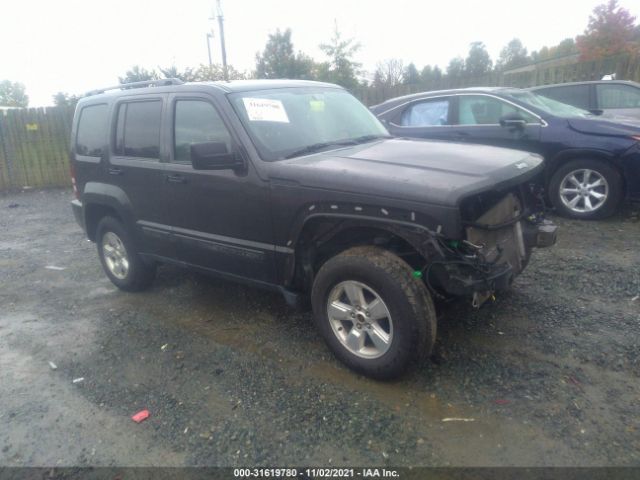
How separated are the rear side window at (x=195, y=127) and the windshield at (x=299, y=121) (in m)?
0.21

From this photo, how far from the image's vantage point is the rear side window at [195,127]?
155 inches

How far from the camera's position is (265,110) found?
3939mm

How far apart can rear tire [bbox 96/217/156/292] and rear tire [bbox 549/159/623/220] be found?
16.8 feet

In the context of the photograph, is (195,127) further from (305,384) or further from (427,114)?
(427,114)

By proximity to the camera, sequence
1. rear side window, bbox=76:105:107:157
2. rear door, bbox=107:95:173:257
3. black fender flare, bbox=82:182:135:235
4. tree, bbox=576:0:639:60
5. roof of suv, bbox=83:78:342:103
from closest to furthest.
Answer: roof of suv, bbox=83:78:342:103, rear door, bbox=107:95:173:257, black fender flare, bbox=82:182:135:235, rear side window, bbox=76:105:107:157, tree, bbox=576:0:639:60

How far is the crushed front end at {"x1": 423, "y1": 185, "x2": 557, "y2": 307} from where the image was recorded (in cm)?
304

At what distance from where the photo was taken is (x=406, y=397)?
316cm

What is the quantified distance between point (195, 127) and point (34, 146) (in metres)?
12.1

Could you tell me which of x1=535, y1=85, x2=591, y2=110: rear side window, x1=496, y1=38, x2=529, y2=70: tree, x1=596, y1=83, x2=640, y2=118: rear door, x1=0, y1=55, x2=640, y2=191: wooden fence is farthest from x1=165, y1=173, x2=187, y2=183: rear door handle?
x1=496, y1=38, x2=529, y2=70: tree

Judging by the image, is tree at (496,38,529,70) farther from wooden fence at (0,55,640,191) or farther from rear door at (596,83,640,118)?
rear door at (596,83,640,118)

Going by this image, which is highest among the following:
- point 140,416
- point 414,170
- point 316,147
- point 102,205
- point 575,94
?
point 575,94

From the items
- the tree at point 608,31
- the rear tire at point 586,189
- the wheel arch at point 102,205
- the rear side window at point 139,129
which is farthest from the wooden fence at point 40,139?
the tree at point 608,31

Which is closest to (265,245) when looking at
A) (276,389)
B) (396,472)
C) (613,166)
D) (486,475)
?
(276,389)

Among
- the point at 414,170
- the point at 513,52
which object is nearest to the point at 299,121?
the point at 414,170
